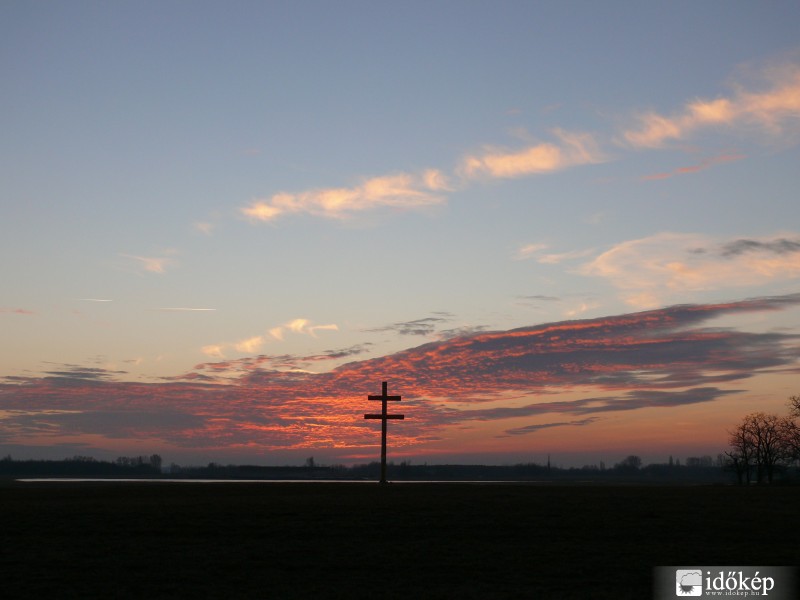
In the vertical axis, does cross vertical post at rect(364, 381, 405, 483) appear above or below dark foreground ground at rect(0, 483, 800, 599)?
above

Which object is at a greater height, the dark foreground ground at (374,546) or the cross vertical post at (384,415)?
the cross vertical post at (384,415)

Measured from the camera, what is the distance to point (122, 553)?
79.2 ft

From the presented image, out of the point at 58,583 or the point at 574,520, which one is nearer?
the point at 58,583

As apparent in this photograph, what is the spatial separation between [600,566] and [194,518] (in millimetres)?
15455

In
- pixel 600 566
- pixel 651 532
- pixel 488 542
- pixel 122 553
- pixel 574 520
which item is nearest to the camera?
pixel 600 566

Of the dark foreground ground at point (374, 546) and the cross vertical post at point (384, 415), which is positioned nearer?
the dark foreground ground at point (374, 546)

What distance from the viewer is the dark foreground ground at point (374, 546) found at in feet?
65.4

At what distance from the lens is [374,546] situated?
83.3 feet

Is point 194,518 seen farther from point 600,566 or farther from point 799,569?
point 799,569

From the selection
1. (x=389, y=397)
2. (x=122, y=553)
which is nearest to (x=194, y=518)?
(x=122, y=553)

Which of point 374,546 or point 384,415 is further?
point 384,415

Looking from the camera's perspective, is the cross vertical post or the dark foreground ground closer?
the dark foreground ground

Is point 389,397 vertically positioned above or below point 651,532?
above

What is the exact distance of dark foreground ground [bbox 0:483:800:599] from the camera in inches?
785
